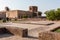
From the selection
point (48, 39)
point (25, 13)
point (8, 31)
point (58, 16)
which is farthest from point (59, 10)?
point (48, 39)

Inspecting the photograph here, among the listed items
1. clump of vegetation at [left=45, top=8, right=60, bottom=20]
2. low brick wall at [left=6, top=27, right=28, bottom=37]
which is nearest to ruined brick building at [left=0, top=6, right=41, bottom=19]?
clump of vegetation at [left=45, top=8, right=60, bottom=20]

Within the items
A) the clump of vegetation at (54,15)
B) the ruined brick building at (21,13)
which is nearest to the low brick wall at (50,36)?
the clump of vegetation at (54,15)

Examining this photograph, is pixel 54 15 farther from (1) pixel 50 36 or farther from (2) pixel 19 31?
(1) pixel 50 36

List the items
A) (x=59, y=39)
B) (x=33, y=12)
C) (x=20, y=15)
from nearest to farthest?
1. (x=59, y=39)
2. (x=20, y=15)
3. (x=33, y=12)

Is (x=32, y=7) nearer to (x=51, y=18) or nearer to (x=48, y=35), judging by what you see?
(x=51, y=18)

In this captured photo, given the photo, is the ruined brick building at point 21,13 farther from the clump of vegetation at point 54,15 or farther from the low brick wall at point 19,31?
the low brick wall at point 19,31

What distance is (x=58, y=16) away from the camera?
126 feet

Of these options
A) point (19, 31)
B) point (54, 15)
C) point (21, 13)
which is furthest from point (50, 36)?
point (21, 13)

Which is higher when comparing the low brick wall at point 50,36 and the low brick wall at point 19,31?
the low brick wall at point 50,36

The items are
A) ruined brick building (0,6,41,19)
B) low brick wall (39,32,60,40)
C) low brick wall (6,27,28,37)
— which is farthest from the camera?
ruined brick building (0,6,41,19)

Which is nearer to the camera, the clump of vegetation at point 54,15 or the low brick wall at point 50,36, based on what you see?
the low brick wall at point 50,36

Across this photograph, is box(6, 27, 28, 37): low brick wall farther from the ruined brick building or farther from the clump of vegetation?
the ruined brick building

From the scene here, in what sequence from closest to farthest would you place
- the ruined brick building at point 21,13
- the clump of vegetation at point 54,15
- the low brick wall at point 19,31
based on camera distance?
1. the low brick wall at point 19,31
2. the clump of vegetation at point 54,15
3. the ruined brick building at point 21,13

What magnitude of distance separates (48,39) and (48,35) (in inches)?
8.0
